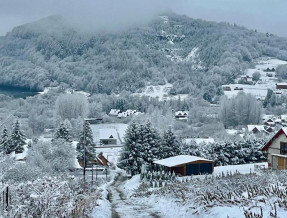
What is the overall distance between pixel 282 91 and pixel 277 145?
148808 mm

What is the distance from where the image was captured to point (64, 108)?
127 meters

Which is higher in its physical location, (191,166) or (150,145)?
(150,145)

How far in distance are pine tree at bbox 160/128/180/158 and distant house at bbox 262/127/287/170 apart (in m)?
15.1

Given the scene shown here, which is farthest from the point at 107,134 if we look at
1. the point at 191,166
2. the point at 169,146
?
the point at 191,166

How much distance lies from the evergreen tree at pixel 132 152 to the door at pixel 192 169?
27.1 feet

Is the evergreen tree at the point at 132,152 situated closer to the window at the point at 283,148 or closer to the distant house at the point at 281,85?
the window at the point at 283,148

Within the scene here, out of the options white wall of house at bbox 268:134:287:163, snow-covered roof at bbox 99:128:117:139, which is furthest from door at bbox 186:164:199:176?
snow-covered roof at bbox 99:128:117:139

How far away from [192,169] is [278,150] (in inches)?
305

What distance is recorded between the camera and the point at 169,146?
4803 centimetres

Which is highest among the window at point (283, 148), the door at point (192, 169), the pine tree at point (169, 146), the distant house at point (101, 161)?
the window at point (283, 148)

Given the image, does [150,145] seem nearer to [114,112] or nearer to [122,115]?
[122,115]

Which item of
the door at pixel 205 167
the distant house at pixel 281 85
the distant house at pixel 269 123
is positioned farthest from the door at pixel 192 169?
the distant house at pixel 281 85

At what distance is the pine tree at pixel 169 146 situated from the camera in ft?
156

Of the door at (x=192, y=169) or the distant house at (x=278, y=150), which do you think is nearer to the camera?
the distant house at (x=278, y=150)
